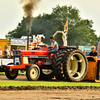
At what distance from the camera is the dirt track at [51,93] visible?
21.3 ft

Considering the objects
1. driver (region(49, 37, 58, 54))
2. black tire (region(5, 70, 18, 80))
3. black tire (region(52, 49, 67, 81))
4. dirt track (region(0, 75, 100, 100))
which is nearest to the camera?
dirt track (region(0, 75, 100, 100))

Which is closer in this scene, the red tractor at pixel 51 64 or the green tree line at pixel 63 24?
the red tractor at pixel 51 64

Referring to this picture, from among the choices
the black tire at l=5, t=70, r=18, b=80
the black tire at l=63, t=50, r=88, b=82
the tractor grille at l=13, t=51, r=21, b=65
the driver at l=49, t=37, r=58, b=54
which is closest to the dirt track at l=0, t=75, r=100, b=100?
the black tire at l=63, t=50, r=88, b=82

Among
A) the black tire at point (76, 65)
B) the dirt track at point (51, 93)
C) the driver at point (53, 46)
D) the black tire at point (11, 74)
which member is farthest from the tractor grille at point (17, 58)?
the dirt track at point (51, 93)

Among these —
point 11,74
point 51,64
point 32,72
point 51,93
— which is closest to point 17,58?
point 11,74

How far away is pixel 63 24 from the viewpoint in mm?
71375

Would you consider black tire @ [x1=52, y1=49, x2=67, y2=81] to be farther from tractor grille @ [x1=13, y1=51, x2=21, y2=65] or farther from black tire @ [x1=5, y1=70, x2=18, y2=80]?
black tire @ [x1=5, y1=70, x2=18, y2=80]

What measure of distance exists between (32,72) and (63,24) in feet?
200

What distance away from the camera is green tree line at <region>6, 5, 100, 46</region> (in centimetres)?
7112

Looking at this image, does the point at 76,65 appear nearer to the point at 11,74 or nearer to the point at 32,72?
the point at 32,72

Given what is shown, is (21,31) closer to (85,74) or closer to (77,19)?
(77,19)

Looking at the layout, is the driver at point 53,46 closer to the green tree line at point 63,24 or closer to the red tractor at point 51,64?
the red tractor at point 51,64

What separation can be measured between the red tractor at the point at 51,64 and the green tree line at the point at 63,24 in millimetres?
57864

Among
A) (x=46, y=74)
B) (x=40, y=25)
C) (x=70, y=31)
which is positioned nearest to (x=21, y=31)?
(x=40, y=25)
